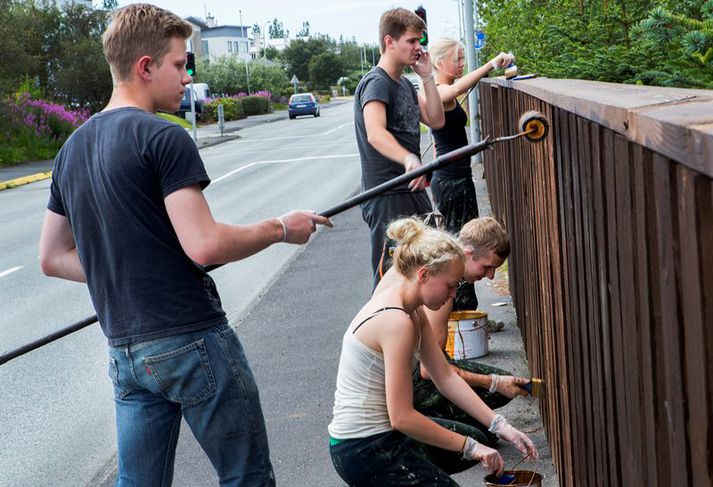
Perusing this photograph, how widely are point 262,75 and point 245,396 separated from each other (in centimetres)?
8717

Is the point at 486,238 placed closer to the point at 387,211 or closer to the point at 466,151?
the point at 387,211

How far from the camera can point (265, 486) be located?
123 inches

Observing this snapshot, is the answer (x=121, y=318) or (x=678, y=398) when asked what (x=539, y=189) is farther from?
(x=678, y=398)

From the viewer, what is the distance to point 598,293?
9.11ft

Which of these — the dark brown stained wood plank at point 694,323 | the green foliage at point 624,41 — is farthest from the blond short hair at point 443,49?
the dark brown stained wood plank at point 694,323

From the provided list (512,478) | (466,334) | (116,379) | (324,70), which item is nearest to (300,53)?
(324,70)

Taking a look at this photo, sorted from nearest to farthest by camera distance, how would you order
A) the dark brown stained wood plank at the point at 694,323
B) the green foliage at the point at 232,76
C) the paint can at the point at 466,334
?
the dark brown stained wood plank at the point at 694,323
the paint can at the point at 466,334
the green foliage at the point at 232,76

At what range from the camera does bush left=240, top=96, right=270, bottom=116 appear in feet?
225

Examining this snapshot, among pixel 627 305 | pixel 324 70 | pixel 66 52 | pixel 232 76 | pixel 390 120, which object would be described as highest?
pixel 66 52

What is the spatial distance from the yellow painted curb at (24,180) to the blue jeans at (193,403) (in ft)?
75.5

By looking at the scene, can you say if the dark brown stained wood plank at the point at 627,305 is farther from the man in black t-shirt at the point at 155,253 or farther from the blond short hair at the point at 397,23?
the blond short hair at the point at 397,23

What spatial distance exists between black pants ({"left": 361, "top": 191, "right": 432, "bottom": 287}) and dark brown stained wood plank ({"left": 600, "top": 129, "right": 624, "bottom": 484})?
8.79ft

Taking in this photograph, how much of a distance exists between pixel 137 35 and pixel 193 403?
1052 millimetres

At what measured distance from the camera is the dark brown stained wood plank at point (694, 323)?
151cm
